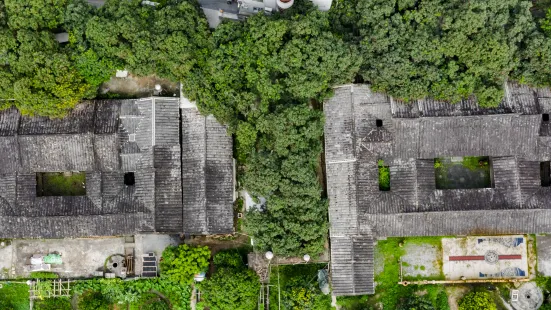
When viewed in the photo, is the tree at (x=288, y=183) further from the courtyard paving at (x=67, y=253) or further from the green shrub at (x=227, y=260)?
the courtyard paving at (x=67, y=253)

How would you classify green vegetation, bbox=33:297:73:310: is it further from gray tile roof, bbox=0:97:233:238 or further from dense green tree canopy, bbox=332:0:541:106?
dense green tree canopy, bbox=332:0:541:106

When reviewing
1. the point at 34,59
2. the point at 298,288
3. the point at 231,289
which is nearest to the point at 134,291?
the point at 231,289

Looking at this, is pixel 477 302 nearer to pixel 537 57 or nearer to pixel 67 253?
pixel 537 57

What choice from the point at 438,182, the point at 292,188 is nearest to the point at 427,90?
the point at 438,182

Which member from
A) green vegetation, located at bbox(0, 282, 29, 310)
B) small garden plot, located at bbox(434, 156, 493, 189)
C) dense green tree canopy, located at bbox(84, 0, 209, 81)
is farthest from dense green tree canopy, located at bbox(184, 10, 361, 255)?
green vegetation, located at bbox(0, 282, 29, 310)

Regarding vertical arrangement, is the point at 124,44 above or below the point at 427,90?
above

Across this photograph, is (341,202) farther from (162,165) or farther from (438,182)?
(162,165)
